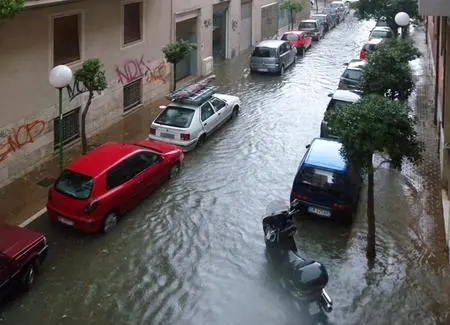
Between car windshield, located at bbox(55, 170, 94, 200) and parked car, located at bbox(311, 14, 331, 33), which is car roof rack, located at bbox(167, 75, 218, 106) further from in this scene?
parked car, located at bbox(311, 14, 331, 33)

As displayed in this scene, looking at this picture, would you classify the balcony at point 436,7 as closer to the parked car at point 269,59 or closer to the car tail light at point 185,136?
the car tail light at point 185,136

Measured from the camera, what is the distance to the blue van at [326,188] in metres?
10.9

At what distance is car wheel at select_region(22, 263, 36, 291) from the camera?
891cm

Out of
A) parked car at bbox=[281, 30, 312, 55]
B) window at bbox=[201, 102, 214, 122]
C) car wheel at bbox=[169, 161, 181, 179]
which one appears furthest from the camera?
parked car at bbox=[281, 30, 312, 55]

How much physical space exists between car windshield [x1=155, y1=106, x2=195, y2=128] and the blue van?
15.8 feet

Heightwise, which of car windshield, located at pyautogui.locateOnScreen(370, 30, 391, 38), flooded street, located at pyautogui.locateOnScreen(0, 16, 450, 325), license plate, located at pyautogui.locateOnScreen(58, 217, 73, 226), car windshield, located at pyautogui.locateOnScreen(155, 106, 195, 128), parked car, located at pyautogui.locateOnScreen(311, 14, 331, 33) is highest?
parked car, located at pyautogui.locateOnScreen(311, 14, 331, 33)

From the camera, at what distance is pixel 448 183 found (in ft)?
39.4

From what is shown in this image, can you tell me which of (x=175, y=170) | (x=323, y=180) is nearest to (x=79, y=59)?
(x=175, y=170)

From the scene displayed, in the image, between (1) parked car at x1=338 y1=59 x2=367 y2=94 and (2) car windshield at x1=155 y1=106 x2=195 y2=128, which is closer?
(2) car windshield at x1=155 y1=106 x2=195 y2=128

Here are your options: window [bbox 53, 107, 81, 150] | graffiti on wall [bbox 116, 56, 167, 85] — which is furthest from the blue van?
graffiti on wall [bbox 116, 56, 167, 85]

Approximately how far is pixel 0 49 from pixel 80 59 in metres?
3.32

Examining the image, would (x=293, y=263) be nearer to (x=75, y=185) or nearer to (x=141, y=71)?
(x=75, y=185)

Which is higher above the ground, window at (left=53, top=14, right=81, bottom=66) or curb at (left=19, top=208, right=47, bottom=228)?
window at (left=53, top=14, right=81, bottom=66)

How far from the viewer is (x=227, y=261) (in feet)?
32.6
